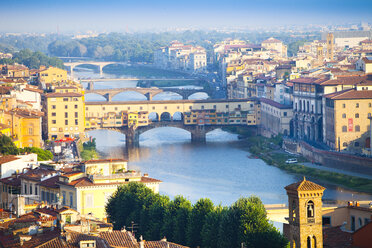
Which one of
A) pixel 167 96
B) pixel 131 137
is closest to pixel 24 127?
pixel 131 137

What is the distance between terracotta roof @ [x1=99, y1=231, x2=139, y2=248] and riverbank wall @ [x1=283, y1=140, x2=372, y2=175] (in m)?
15.6

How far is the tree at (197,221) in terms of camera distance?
45.2 ft

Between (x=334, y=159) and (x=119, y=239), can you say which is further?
(x=334, y=159)

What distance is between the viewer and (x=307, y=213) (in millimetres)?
11039

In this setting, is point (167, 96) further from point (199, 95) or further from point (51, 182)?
point (51, 182)

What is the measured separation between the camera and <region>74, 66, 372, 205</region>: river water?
22375 mm

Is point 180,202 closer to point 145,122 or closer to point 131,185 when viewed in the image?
point 131,185

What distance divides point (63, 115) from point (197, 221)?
69.2 feet

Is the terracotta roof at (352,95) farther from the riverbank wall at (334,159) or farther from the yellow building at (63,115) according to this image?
the yellow building at (63,115)

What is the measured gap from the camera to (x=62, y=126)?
34625 millimetres

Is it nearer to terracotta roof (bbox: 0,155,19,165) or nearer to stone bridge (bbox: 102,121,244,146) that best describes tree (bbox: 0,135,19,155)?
terracotta roof (bbox: 0,155,19,165)

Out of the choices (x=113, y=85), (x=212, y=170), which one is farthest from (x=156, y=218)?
(x=113, y=85)

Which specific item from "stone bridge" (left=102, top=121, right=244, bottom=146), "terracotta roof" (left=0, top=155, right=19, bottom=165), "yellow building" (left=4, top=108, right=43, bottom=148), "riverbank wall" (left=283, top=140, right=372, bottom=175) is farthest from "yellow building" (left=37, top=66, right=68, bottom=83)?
"terracotta roof" (left=0, top=155, right=19, bottom=165)

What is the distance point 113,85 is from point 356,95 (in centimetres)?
3435
